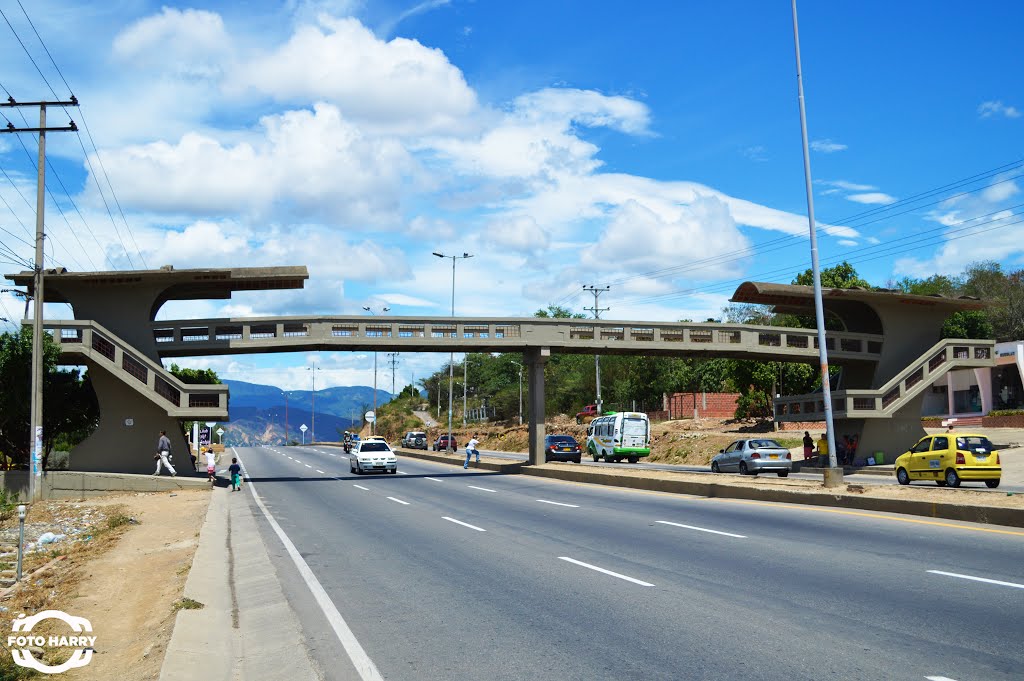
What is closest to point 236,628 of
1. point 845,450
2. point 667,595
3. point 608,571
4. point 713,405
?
point 667,595

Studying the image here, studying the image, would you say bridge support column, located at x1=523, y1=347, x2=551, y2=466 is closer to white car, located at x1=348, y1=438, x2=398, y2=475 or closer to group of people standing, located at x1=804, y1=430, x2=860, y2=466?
white car, located at x1=348, y1=438, x2=398, y2=475

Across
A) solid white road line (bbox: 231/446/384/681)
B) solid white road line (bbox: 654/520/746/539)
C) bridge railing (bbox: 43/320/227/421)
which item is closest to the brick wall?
bridge railing (bbox: 43/320/227/421)

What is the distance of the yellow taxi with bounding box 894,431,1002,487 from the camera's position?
989 inches

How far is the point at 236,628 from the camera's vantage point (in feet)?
Result: 29.8

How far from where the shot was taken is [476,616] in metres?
9.26

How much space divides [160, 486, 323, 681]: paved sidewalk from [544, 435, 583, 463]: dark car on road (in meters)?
36.9

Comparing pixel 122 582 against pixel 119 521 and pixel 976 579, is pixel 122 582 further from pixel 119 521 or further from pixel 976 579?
pixel 976 579

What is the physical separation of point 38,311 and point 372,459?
17.6 meters

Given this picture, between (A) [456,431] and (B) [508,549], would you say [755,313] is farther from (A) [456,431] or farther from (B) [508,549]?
(B) [508,549]

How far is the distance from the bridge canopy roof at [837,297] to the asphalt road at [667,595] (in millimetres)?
23475

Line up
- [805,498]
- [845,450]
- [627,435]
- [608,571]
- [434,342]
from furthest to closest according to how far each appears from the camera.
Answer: [627,435]
[845,450]
[434,342]
[805,498]
[608,571]

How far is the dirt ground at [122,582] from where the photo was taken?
8.88 metres

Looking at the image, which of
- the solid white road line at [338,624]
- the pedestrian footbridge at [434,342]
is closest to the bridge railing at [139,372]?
the pedestrian footbridge at [434,342]

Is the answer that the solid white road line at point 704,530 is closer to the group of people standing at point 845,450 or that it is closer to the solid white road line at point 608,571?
the solid white road line at point 608,571
